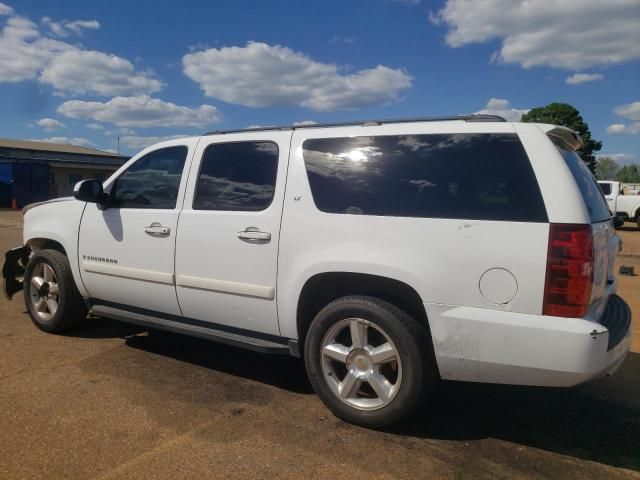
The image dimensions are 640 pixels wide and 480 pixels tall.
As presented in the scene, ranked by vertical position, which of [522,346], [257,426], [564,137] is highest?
[564,137]

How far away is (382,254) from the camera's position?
3.21 metres

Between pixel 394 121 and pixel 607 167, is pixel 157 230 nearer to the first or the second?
pixel 394 121

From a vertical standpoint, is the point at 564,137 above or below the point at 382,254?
above

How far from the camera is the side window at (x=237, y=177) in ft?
12.6

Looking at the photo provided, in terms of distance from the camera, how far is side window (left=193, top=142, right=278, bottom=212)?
3838 millimetres

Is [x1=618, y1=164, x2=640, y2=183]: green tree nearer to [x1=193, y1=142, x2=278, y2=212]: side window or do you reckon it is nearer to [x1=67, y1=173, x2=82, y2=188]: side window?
[x1=67, y1=173, x2=82, y2=188]: side window

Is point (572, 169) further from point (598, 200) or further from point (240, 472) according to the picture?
point (240, 472)

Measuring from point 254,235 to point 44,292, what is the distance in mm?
2810

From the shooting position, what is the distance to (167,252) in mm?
4195

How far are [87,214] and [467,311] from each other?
11.6ft

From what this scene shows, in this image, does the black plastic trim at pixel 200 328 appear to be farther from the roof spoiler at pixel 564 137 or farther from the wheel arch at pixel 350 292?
the roof spoiler at pixel 564 137

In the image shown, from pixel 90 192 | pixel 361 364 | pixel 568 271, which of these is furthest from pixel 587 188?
pixel 90 192

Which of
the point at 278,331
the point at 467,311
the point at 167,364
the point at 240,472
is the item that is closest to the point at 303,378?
the point at 278,331

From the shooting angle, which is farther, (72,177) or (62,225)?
(72,177)
